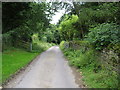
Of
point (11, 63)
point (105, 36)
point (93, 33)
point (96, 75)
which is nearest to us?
point (96, 75)

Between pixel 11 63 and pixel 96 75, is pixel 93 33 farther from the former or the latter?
pixel 11 63

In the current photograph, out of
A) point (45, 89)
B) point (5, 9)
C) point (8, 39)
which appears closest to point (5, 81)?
point (45, 89)

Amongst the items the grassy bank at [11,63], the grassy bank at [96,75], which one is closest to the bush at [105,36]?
the grassy bank at [96,75]

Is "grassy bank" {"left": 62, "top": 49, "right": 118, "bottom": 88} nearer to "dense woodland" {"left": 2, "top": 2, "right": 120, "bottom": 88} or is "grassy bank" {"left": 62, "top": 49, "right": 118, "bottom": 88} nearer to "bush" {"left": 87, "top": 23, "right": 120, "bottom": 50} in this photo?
"dense woodland" {"left": 2, "top": 2, "right": 120, "bottom": 88}

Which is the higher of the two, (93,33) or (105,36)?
(93,33)

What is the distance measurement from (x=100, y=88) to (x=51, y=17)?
1987 cm

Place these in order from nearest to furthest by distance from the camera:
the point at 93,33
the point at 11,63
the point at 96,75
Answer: the point at 96,75 → the point at 93,33 → the point at 11,63

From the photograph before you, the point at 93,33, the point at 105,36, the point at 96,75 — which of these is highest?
the point at 93,33

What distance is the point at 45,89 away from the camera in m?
6.08

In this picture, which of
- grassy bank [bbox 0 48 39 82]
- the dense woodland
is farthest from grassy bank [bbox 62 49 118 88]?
grassy bank [bbox 0 48 39 82]

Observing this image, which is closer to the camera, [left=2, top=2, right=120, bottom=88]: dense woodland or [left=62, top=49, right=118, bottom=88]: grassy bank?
[left=62, top=49, right=118, bottom=88]: grassy bank

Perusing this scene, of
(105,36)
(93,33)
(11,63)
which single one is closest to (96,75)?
(105,36)

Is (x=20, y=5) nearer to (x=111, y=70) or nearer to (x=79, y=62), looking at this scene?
(x=79, y=62)

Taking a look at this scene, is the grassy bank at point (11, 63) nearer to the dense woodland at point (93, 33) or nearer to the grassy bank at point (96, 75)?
the dense woodland at point (93, 33)
